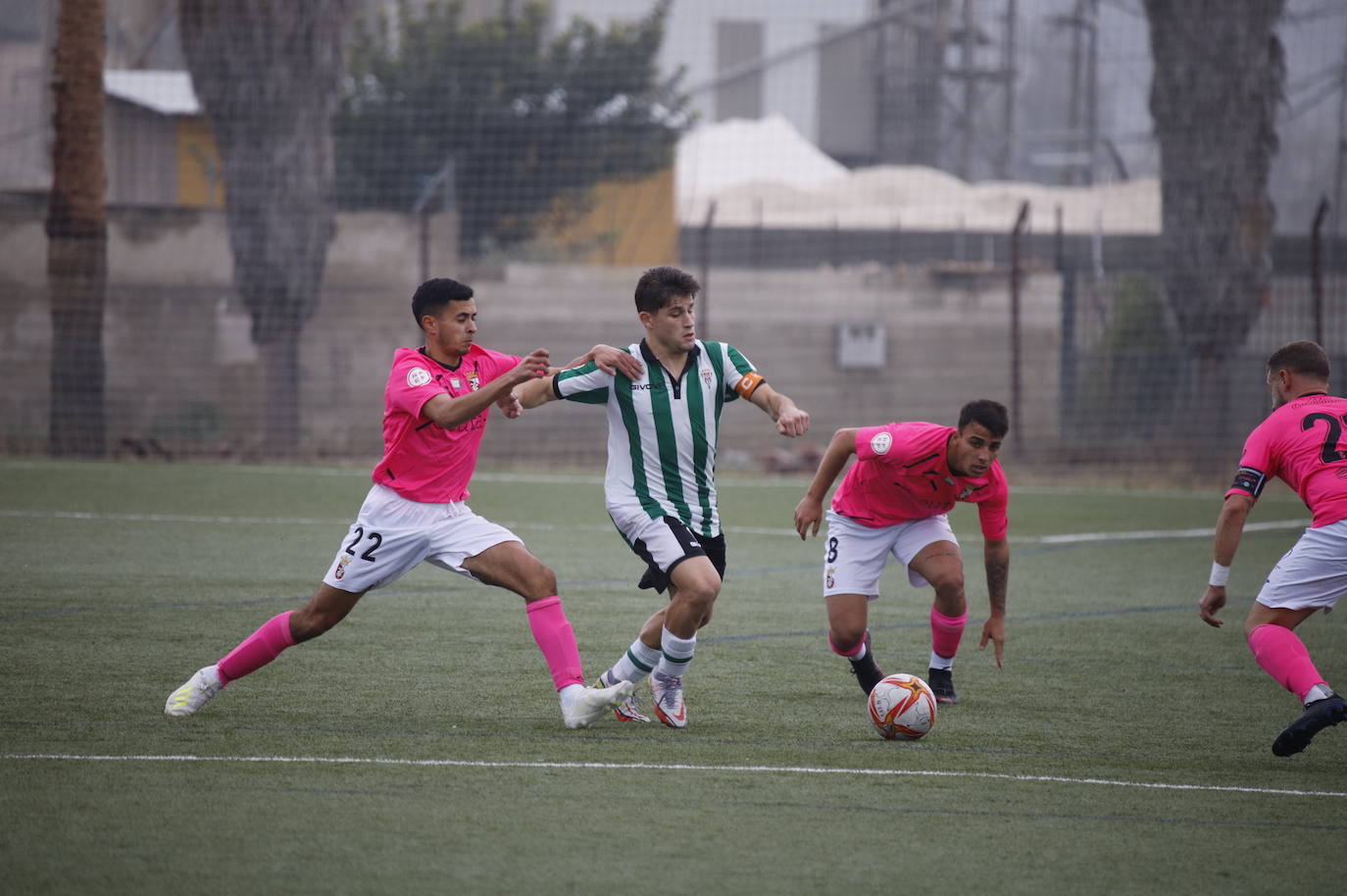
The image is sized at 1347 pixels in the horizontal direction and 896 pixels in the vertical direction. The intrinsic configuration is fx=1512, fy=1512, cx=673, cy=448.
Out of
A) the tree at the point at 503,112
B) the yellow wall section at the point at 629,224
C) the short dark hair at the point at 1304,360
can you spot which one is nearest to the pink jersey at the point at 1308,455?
A: the short dark hair at the point at 1304,360

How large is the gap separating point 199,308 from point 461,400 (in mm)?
17410

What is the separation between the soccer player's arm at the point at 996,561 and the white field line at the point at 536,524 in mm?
6872

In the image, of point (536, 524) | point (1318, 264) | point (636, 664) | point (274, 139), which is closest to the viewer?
point (636, 664)

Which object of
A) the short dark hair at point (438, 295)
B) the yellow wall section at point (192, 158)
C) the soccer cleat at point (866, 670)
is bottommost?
the soccer cleat at point (866, 670)

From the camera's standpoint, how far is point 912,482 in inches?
267

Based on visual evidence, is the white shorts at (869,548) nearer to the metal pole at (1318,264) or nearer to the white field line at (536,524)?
the white field line at (536,524)

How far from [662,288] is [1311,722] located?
295 centimetres

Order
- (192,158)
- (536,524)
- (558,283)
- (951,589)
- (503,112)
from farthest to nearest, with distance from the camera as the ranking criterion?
(503,112), (192,158), (558,283), (536,524), (951,589)

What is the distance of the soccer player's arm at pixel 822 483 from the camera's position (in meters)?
6.34

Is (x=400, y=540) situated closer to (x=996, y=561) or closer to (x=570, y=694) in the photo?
(x=570, y=694)

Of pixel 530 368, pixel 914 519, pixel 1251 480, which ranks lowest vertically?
pixel 914 519

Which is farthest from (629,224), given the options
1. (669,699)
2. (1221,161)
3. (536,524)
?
(669,699)

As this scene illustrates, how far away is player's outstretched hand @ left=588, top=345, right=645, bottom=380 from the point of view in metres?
6.11

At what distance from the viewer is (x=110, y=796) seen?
480 centimetres
